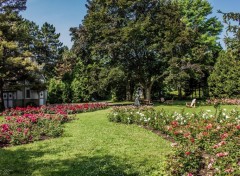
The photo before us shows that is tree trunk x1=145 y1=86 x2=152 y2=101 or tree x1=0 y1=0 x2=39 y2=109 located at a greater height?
tree x1=0 y1=0 x2=39 y2=109

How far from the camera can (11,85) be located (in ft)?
88.7

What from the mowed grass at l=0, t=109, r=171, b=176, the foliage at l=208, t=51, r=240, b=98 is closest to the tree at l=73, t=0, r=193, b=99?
the foliage at l=208, t=51, r=240, b=98

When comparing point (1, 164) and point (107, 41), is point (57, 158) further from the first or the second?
point (107, 41)

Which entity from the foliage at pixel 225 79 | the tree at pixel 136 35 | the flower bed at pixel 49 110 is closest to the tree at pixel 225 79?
the foliage at pixel 225 79

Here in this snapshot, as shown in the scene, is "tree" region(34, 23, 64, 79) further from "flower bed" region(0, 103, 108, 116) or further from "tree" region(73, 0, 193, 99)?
"flower bed" region(0, 103, 108, 116)

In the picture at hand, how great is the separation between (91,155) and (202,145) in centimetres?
343

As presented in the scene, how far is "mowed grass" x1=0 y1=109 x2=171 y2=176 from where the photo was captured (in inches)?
289

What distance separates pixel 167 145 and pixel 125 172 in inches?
133

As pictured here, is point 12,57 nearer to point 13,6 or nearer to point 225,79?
point 13,6

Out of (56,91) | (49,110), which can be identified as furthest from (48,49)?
(49,110)

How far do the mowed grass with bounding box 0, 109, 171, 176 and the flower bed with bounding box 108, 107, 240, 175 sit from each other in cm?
51

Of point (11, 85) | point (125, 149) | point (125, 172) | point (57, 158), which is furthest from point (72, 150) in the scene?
point (11, 85)

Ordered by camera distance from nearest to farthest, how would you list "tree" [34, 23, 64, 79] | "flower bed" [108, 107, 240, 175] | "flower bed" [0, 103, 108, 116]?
1. "flower bed" [108, 107, 240, 175]
2. "flower bed" [0, 103, 108, 116]
3. "tree" [34, 23, 64, 79]

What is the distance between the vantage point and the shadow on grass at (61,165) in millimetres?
7215
